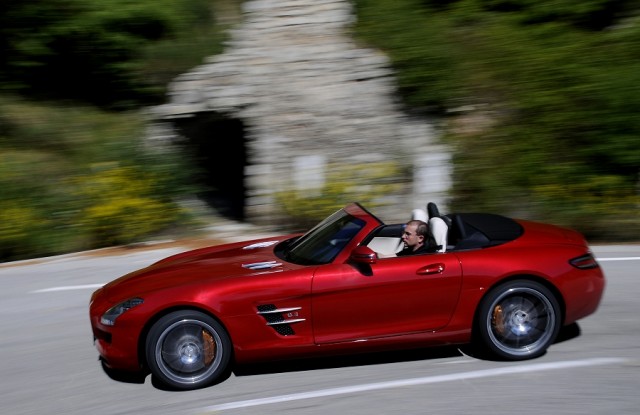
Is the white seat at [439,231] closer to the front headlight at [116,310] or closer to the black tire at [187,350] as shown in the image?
the black tire at [187,350]

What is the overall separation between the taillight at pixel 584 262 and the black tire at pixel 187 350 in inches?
104

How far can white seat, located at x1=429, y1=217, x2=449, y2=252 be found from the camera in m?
5.91

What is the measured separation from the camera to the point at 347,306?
216 inches

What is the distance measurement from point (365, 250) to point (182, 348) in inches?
58.0

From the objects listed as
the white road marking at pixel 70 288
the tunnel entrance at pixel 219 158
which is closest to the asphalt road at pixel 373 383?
the white road marking at pixel 70 288

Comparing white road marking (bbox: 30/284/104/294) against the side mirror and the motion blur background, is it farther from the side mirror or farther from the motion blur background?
the side mirror

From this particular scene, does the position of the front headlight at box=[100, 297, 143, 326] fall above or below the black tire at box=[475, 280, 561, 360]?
above

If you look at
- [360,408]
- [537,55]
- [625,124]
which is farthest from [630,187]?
[360,408]

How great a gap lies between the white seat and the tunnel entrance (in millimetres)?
7738

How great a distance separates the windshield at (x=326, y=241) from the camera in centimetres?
576

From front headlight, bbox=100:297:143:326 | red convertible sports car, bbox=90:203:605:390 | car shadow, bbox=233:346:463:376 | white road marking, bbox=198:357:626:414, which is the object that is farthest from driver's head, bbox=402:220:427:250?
front headlight, bbox=100:297:143:326

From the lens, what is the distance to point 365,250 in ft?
18.0

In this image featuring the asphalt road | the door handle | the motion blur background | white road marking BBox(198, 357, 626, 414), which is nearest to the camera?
the asphalt road

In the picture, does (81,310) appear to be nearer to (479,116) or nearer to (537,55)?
(479,116)
